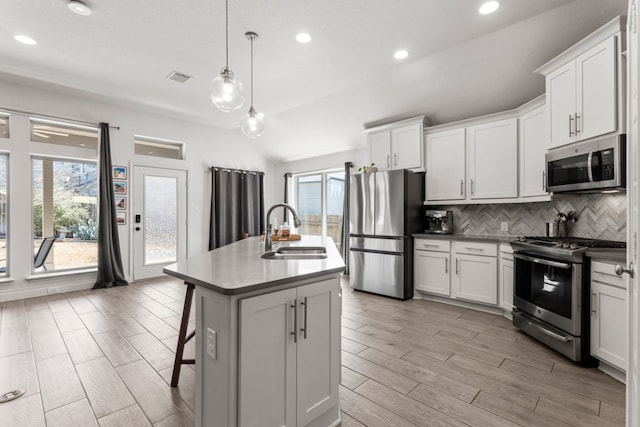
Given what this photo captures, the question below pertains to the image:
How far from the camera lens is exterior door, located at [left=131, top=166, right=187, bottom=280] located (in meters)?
5.20

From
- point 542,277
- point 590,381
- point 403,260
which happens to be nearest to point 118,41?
point 403,260

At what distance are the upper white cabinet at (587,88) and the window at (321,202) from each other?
3.78 m

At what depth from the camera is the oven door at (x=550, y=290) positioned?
94.7 inches

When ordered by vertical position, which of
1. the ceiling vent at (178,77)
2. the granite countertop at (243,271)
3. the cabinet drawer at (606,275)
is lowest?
the cabinet drawer at (606,275)

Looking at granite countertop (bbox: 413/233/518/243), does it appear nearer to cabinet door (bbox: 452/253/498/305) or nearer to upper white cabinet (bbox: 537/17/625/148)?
cabinet door (bbox: 452/253/498/305)

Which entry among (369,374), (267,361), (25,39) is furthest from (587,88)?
(25,39)

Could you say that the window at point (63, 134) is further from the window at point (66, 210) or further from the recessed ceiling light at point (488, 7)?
the recessed ceiling light at point (488, 7)

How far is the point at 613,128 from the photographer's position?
7.48 ft

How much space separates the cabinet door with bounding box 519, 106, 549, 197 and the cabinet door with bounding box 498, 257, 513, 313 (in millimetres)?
819

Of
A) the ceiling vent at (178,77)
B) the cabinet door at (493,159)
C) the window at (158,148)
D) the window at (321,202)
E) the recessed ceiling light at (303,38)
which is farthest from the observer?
the window at (321,202)

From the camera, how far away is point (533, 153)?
3344mm

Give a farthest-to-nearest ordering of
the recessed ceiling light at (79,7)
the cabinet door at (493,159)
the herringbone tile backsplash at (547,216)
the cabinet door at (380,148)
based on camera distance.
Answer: the cabinet door at (380,148)
the cabinet door at (493,159)
the herringbone tile backsplash at (547,216)
the recessed ceiling light at (79,7)

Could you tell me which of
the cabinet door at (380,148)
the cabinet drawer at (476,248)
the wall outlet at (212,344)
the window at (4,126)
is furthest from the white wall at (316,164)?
the window at (4,126)

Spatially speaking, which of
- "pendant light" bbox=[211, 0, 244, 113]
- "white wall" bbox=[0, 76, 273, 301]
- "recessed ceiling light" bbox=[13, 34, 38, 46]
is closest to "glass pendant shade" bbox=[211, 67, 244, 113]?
"pendant light" bbox=[211, 0, 244, 113]
